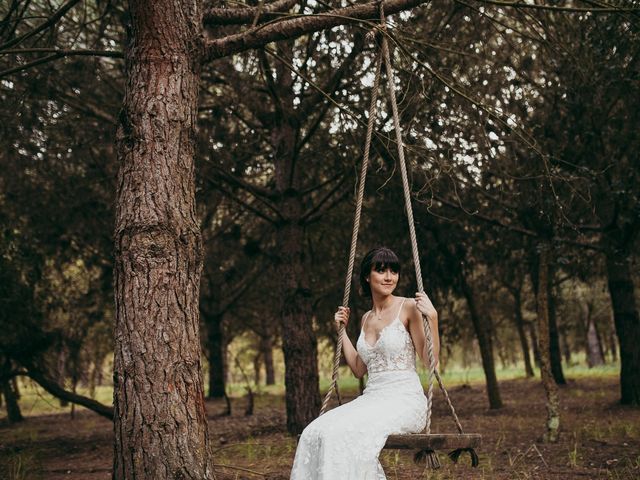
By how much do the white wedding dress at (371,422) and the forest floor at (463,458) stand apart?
2.06m

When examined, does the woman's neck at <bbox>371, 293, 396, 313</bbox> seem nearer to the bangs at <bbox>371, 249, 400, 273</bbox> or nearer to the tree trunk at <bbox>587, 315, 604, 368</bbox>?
the bangs at <bbox>371, 249, 400, 273</bbox>

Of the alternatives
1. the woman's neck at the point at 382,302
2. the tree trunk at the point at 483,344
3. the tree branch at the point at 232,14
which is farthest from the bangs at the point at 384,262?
the tree trunk at the point at 483,344

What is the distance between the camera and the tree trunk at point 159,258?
4016 mm

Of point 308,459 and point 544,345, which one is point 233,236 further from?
point 308,459

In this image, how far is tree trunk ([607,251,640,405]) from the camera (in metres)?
11.7

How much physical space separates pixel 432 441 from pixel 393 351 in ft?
3.19

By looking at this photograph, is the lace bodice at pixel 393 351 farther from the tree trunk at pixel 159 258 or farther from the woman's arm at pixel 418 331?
the tree trunk at pixel 159 258

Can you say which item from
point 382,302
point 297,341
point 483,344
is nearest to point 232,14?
point 382,302

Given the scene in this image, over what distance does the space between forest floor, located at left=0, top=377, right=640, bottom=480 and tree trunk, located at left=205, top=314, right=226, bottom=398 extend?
2080mm

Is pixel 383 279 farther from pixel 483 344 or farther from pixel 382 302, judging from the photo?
pixel 483 344

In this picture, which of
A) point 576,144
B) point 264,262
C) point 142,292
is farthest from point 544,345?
point 264,262

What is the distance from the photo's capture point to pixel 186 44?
457cm

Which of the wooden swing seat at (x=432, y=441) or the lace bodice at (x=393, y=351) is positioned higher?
the lace bodice at (x=393, y=351)

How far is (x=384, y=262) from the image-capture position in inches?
194
